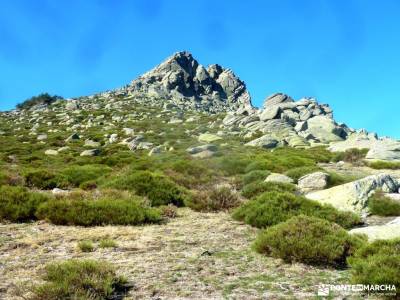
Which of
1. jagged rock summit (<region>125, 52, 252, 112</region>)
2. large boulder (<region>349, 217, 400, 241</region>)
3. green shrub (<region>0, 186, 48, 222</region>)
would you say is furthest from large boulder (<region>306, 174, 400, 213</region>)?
jagged rock summit (<region>125, 52, 252, 112</region>)

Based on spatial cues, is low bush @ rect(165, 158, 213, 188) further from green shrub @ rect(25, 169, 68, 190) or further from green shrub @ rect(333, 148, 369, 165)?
green shrub @ rect(333, 148, 369, 165)

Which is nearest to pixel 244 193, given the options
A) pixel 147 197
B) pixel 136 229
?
pixel 147 197

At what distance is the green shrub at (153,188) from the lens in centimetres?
1800

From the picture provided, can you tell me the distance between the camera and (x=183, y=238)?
12.4 metres

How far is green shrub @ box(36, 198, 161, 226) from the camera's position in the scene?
13953mm

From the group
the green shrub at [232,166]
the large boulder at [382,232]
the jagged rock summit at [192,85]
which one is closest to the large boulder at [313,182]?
the green shrub at [232,166]

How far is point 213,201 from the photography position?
17.2 meters

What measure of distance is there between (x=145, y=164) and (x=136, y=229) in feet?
60.4

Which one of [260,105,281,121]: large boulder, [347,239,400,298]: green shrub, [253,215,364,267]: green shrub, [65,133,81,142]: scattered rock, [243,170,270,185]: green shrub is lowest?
[347,239,400,298]: green shrub

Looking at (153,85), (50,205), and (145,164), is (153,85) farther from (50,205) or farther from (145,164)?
(50,205)

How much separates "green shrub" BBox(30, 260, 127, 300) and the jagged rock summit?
367ft

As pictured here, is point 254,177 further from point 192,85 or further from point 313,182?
point 192,85

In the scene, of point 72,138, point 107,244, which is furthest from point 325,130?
point 107,244

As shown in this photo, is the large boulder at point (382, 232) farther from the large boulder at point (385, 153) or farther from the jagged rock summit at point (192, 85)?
the jagged rock summit at point (192, 85)
